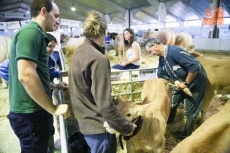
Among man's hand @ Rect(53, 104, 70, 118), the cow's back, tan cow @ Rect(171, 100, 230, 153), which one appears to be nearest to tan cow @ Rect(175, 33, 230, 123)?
the cow's back

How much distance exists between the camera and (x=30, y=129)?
59.6 inches

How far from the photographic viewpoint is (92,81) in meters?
1.36

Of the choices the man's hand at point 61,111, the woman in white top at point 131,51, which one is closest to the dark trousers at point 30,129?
the man's hand at point 61,111

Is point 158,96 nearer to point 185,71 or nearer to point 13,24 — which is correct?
point 185,71

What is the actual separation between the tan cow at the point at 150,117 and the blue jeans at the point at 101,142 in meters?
0.14

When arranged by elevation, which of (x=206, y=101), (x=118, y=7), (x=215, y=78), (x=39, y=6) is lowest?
(x=206, y=101)

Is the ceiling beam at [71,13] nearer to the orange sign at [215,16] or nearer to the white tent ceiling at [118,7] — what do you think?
the white tent ceiling at [118,7]

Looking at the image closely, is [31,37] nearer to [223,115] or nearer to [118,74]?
[223,115]

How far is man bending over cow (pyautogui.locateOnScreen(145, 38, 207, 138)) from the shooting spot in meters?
2.77

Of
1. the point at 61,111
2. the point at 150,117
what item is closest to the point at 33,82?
the point at 61,111

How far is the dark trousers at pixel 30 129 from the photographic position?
150cm

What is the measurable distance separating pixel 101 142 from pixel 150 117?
0.87m

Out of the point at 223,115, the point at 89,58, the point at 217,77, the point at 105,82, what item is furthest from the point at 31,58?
the point at 217,77

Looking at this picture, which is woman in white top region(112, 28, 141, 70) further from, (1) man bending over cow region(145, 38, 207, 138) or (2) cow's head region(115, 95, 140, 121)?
(2) cow's head region(115, 95, 140, 121)
